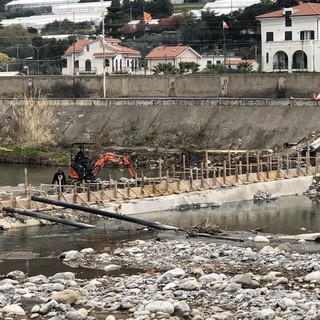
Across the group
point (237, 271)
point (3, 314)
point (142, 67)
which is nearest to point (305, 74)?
point (142, 67)

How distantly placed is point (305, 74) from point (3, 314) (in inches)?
2034

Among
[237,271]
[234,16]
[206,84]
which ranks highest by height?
[234,16]

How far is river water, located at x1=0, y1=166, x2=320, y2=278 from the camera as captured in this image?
30531mm

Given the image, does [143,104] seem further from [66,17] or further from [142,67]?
[66,17]

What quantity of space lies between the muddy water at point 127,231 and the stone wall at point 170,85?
1105 inches

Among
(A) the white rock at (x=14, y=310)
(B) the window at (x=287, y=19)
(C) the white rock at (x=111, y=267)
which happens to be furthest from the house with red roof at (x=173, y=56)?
(A) the white rock at (x=14, y=310)

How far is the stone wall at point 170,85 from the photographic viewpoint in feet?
238

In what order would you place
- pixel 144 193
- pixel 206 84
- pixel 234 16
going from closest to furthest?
pixel 144 193, pixel 206 84, pixel 234 16

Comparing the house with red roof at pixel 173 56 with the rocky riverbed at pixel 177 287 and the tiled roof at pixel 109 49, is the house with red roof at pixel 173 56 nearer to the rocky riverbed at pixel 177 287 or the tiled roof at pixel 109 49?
the tiled roof at pixel 109 49

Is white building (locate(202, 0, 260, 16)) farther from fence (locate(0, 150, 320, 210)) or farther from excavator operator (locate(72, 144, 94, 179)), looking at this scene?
excavator operator (locate(72, 144, 94, 179))

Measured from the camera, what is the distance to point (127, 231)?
3609cm

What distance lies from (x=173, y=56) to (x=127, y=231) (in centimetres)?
6293

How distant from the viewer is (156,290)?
25344mm

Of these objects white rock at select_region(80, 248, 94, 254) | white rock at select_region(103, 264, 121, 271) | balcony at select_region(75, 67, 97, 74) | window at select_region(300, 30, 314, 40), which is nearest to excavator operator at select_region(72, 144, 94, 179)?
white rock at select_region(80, 248, 94, 254)
